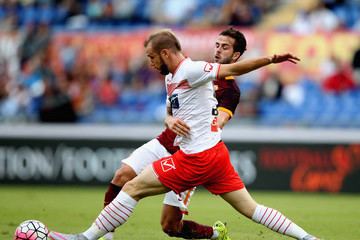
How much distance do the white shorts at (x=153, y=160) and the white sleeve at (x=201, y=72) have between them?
148 centimetres

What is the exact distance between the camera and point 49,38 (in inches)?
757

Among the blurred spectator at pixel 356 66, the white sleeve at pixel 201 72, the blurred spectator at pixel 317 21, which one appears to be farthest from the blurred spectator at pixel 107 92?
the white sleeve at pixel 201 72

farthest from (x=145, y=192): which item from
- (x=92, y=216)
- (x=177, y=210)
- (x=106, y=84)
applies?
(x=106, y=84)

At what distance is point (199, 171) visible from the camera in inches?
294

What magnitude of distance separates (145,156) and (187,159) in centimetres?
115

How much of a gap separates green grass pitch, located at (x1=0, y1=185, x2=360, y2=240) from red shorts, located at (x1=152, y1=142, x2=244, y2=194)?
1.83 metres

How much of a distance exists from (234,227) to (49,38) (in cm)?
993

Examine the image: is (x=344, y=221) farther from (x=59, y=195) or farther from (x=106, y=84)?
(x=106, y=84)

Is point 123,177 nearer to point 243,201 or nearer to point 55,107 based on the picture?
point 243,201

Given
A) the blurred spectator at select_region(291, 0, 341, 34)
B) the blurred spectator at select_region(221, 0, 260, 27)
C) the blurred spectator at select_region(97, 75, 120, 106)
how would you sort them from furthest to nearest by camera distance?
the blurred spectator at select_region(221, 0, 260, 27) < the blurred spectator at select_region(291, 0, 341, 34) < the blurred spectator at select_region(97, 75, 120, 106)

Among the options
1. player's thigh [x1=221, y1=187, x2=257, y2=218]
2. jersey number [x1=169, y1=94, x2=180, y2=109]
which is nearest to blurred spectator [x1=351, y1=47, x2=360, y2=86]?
player's thigh [x1=221, y1=187, x2=257, y2=218]

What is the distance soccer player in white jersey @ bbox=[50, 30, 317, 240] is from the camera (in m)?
7.35

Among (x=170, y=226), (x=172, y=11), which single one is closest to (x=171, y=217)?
(x=170, y=226)

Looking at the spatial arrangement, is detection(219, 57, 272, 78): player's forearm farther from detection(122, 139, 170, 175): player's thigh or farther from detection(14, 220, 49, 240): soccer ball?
detection(14, 220, 49, 240): soccer ball
